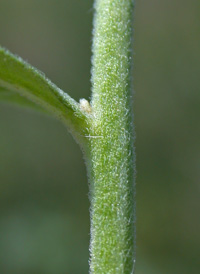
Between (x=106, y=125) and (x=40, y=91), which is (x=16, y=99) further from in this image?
(x=106, y=125)

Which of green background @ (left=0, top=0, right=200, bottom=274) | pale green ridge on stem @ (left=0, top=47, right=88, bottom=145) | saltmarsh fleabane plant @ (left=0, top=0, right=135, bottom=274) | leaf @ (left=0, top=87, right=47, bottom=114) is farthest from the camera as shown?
green background @ (left=0, top=0, right=200, bottom=274)

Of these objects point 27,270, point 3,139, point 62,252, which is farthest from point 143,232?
point 3,139

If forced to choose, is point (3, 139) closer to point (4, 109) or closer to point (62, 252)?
point (4, 109)

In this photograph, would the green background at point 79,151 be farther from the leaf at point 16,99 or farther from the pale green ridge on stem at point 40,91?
the pale green ridge on stem at point 40,91

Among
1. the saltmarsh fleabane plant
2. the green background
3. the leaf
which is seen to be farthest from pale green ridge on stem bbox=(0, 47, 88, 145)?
the green background

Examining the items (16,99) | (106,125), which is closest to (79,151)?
(16,99)

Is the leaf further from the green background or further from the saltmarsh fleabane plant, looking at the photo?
the green background
